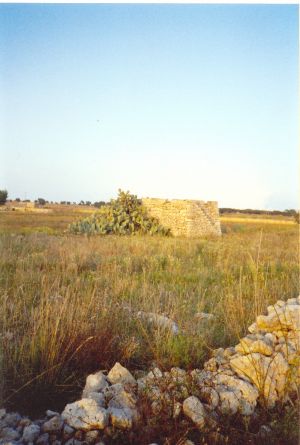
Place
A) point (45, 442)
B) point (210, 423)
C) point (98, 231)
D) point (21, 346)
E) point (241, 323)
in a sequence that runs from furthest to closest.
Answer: point (98, 231) → point (241, 323) → point (21, 346) → point (210, 423) → point (45, 442)

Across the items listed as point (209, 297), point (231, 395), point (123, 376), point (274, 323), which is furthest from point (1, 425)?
point (209, 297)

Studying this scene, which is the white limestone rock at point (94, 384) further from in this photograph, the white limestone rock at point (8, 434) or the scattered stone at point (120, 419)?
the white limestone rock at point (8, 434)

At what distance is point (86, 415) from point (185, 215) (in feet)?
52.2

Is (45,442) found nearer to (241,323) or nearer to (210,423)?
(210,423)

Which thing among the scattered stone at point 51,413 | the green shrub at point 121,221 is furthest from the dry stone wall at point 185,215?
the scattered stone at point 51,413

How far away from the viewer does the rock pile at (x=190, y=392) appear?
247cm

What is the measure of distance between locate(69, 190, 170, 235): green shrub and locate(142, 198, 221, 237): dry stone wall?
0.38 metres

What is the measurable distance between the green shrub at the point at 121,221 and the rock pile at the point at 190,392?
13907 mm

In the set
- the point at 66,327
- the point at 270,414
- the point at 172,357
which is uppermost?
the point at 66,327

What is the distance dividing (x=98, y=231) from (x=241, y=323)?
13.3 m

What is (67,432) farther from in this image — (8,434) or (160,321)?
(160,321)

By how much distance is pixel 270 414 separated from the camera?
9.40 ft

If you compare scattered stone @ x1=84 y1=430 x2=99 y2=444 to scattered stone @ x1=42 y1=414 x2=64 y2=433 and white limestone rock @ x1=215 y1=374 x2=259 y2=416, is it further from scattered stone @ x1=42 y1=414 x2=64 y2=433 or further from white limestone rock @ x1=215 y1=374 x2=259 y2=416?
white limestone rock @ x1=215 y1=374 x2=259 y2=416

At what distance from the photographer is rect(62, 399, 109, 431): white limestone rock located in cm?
246
